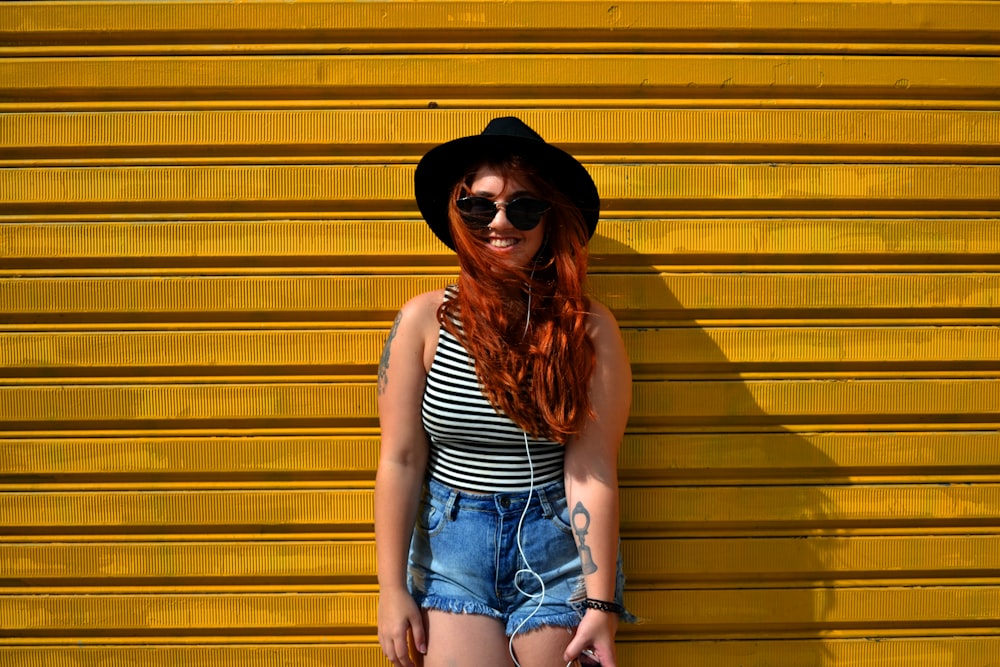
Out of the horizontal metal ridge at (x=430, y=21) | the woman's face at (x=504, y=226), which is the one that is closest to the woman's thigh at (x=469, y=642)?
the woman's face at (x=504, y=226)

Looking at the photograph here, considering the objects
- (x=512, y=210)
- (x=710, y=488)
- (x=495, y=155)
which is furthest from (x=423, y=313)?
(x=710, y=488)

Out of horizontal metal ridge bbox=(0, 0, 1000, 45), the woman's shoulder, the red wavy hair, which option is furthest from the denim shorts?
horizontal metal ridge bbox=(0, 0, 1000, 45)

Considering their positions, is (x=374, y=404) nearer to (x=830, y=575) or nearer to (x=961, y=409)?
(x=830, y=575)

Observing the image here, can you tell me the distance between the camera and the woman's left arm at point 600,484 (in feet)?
8.08

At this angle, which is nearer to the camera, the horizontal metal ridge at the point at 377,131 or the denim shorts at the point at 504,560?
the denim shorts at the point at 504,560

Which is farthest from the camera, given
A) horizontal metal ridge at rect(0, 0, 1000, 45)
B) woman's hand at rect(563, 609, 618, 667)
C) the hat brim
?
horizontal metal ridge at rect(0, 0, 1000, 45)

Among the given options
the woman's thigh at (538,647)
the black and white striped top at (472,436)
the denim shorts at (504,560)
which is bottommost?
the woman's thigh at (538,647)

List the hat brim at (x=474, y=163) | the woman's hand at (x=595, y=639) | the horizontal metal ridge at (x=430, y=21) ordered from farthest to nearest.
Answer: the horizontal metal ridge at (x=430, y=21), the hat brim at (x=474, y=163), the woman's hand at (x=595, y=639)

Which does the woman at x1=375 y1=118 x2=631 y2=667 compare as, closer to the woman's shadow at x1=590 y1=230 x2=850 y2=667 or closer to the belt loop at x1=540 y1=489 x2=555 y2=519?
the belt loop at x1=540 y1=489 x2=555 y2=519

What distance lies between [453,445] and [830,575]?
6.01 feet

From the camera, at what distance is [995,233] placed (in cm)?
320

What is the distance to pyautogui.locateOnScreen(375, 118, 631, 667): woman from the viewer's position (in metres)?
2.42

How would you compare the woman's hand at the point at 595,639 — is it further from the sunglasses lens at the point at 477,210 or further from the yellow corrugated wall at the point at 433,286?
the sunglasses lens at the point at 477,210

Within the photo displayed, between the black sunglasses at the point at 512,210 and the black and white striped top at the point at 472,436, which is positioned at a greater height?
the black sunglasses at the point at 512,210
